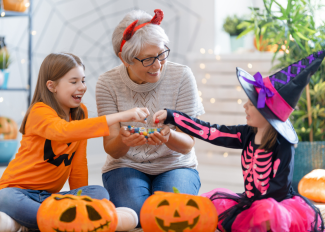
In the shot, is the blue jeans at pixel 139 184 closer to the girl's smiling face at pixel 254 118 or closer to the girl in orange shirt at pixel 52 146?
the girl in orange shirt at pixel 52 146

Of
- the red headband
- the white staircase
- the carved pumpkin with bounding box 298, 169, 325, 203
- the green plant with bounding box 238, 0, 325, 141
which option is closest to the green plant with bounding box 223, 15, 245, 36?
the white staircase

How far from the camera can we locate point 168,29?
320 centimetres

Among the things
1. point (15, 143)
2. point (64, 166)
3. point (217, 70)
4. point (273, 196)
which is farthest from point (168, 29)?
point (273, 196)

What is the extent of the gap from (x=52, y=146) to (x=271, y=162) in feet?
2.58

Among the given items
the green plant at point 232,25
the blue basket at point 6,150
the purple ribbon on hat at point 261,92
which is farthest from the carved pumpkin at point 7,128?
the green plant at point 232,25

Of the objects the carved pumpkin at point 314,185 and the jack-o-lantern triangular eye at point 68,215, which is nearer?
the jack-o-lantern triangular eye at point 68,215

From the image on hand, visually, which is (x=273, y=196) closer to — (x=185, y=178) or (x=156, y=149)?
(x=185, y=178)

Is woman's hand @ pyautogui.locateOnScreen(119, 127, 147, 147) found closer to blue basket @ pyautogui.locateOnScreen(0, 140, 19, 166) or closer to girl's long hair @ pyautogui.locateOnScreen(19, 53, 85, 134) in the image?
girl's long hair @ pyautogui.locateOnScreen(19, 53, 85, 134)

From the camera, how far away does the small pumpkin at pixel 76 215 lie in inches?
41.7

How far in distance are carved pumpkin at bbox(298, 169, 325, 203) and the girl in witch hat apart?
2.26 feet

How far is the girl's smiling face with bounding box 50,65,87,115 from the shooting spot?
1412 mm

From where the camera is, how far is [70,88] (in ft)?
4.62

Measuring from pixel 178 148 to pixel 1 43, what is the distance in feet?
4.84

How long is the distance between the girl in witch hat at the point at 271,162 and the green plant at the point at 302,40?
948 mm
